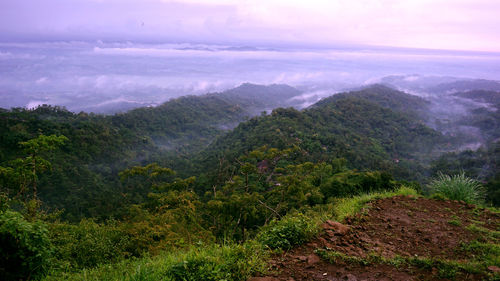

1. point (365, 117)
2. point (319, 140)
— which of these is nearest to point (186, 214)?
point (319, 140)

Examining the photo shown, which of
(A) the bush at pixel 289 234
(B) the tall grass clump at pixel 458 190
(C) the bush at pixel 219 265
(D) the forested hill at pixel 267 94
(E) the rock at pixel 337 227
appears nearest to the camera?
(C) the bush at pixel 219 265

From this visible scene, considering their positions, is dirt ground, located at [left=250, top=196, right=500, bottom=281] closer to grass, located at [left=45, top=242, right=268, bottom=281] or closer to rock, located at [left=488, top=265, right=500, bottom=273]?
rock, located at [left=488, top=265, right=500, bottom=273]

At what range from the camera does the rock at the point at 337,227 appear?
4.53m

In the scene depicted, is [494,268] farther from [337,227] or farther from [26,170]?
[26,170]

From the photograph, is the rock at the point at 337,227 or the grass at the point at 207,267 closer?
the grass at the point at 207,267

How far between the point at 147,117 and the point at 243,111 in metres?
41.4

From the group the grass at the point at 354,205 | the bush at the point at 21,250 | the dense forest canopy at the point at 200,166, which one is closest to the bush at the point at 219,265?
the dense forest canopy at the point at 200,166

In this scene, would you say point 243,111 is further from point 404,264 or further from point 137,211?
point 404,264

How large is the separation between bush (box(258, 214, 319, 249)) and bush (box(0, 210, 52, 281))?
125 inches

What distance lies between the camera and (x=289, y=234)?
431cm

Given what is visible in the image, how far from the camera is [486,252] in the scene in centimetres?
416

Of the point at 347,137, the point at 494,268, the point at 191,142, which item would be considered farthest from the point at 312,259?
the point at 191,142

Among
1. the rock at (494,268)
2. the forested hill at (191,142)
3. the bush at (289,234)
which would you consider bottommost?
the forested hill at (191,142)

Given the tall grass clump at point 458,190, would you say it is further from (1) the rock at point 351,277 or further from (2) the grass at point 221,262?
(1) the rock at point 351,277
